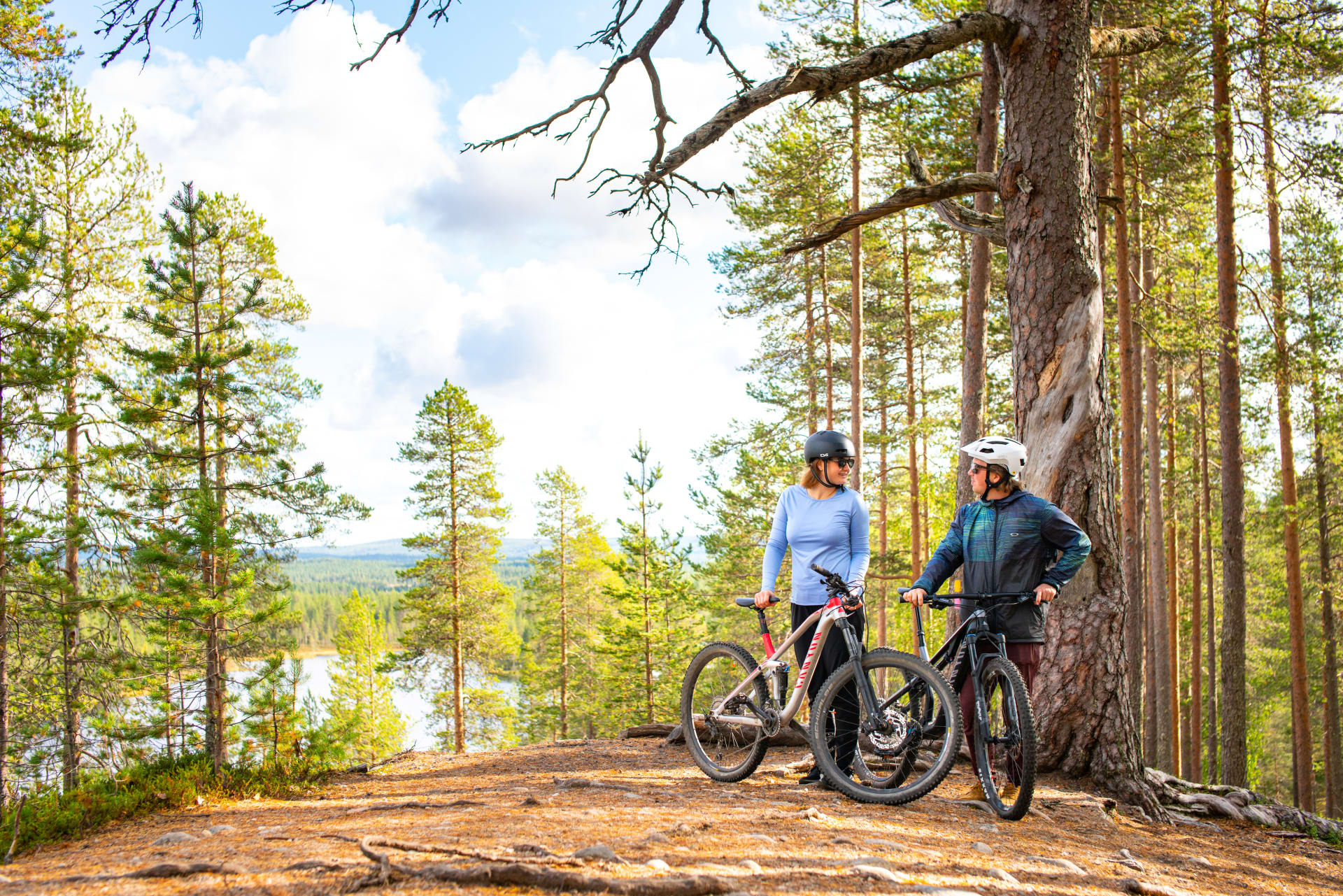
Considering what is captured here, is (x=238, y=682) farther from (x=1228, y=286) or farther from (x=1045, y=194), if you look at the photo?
(x=1228, y=286)

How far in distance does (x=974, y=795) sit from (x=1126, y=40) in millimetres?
6457

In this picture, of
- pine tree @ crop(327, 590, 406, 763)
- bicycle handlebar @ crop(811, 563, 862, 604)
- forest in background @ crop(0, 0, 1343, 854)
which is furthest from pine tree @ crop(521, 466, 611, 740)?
bicycle handlebar @ crop(811, 563, 862, 604)

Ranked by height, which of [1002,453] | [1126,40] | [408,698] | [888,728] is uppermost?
[1126,40]

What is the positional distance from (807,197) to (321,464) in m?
11.3

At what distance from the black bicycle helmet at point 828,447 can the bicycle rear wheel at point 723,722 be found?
133 cm

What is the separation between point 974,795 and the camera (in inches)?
191

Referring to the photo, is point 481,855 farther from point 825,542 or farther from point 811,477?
point 811,477

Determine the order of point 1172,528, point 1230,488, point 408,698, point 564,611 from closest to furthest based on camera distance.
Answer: point 1230,488, point 1172,528, point 564,611, point 408,698

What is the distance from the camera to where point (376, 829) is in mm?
3791

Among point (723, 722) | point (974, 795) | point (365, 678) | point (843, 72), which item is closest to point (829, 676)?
point (723, 722)

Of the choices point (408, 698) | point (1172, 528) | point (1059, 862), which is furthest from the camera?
point (408, 698)

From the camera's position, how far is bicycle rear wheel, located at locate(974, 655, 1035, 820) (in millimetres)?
4203

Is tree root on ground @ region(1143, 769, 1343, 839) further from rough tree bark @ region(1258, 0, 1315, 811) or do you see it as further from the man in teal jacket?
rough tree bark @ region(1258, 0, 1315, 811)

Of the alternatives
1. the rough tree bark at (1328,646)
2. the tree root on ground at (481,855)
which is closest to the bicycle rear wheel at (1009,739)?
the tree root on ground at (481,855)
